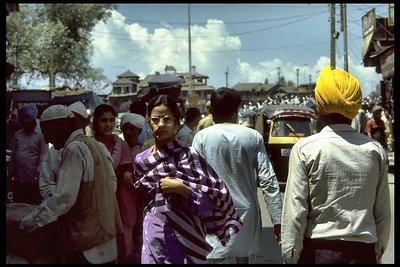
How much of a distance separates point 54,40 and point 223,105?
4607cm

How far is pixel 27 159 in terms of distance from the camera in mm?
8055

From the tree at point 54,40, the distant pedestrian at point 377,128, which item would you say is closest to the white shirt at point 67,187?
the distant pedestrian at point 377,128

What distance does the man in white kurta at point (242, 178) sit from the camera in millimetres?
4277

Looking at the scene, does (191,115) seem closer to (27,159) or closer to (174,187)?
(27,159)

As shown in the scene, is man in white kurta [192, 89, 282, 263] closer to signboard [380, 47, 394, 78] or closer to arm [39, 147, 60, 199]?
arm [39, 147, 60, 199]

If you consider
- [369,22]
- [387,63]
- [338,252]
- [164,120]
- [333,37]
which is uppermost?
[369,22]

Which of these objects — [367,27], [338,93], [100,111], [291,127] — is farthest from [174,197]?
[367,27]

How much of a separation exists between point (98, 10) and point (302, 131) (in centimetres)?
4038

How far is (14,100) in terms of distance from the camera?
2052 cm

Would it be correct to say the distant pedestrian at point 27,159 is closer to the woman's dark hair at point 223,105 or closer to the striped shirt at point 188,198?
the woman's dark hair at point 223,105

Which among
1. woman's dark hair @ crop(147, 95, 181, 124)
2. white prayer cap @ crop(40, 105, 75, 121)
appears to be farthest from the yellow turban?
white prayer cap @ crop(40, 105, 75, 121)

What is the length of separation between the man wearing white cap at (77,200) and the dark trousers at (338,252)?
4.10 feet

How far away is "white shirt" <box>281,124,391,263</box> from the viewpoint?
331 cm

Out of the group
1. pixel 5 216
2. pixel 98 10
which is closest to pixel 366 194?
pixel 5 216
